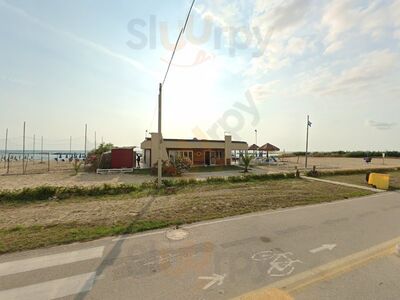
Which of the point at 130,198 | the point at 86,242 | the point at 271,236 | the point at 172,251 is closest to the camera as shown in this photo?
the point at 172,251

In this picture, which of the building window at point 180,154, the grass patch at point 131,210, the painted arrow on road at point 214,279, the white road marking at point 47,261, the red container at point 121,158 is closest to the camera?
the painted arrow on road at point 214,279

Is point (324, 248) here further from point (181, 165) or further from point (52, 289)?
point (181, 165)

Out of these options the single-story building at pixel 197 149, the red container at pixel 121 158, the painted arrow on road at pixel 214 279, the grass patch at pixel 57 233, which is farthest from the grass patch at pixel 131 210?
the single-story building at pixel 197 149

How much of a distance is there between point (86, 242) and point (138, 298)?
107 inches

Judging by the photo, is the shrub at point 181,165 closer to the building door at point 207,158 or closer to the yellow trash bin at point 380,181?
the building door at point 207,158

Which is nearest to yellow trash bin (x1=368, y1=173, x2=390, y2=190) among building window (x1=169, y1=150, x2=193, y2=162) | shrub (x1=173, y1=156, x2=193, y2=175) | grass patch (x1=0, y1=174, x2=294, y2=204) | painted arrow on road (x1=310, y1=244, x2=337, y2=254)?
grass patch (x1=0, y1=174, x2=294, y2=204)

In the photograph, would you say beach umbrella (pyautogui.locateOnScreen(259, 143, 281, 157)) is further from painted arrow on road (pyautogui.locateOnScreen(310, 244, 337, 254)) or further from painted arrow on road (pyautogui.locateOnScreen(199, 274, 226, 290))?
painted arrow on road (pyautogui.locateOnScreen(199, 274, 226, 290))

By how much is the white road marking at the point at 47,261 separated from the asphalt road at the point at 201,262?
17 millimetres

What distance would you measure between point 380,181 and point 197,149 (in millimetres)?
17635

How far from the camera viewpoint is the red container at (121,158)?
23781 millimetres

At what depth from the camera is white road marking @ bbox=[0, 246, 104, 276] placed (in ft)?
14.1

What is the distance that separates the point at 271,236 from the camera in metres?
6.00

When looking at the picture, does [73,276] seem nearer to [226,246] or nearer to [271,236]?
[226,246]

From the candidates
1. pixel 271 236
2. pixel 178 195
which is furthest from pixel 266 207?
pixel 178 195
